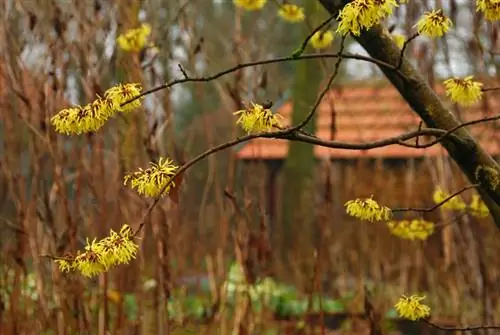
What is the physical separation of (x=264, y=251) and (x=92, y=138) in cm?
85

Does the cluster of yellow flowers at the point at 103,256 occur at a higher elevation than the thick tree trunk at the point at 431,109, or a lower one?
lower

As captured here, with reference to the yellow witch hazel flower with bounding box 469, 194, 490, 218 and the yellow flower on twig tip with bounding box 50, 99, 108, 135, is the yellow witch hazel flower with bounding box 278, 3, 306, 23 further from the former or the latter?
the yellow flower on twig tip with bounding box 50, 99, 108, 135

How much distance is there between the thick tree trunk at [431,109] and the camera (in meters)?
2.02

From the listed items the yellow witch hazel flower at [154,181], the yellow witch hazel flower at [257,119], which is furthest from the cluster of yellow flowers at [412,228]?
the yellow witch hazel flower at [154,181]

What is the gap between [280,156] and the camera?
11.0 meters

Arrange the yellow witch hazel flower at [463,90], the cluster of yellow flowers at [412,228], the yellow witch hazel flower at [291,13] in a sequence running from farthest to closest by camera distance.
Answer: the yellow witch hazel flower at [291,13] < the cluster of yellow flowers at [412,228] < the yellow witch hazel flower at [463,90]

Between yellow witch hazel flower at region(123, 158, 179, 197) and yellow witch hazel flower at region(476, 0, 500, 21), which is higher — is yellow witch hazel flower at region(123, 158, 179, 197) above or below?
below

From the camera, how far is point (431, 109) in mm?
2074

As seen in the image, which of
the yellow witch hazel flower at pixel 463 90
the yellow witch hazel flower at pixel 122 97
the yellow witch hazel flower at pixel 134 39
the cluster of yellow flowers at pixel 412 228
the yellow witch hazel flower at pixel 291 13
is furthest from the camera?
the yellow witch hazel flower at pixel 134 39

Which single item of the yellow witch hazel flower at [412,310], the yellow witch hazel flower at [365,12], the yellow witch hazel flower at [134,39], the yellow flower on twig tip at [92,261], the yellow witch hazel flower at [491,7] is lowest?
the yellow witch hazel flower at [412,310]

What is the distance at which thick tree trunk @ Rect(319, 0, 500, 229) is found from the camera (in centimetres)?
202

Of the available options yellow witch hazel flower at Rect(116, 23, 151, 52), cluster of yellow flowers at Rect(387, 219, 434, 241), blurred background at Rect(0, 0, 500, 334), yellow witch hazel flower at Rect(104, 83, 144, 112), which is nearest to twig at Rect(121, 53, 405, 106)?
yellow witch hazel flower at Rect(104, 83, 144, 112)

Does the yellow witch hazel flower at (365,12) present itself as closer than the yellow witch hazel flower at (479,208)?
Yes

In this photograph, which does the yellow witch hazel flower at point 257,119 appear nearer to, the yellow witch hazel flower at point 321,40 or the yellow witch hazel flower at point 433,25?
the yellow witch hazel flower at point 433,25
